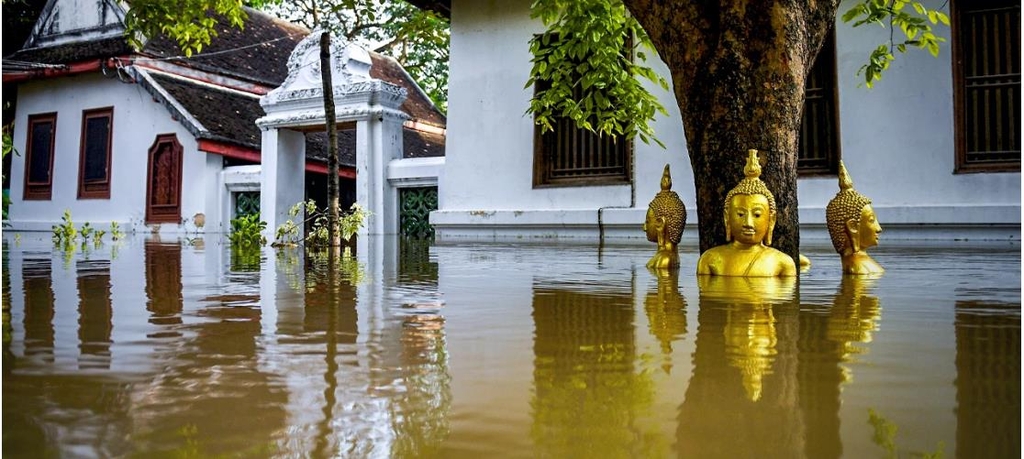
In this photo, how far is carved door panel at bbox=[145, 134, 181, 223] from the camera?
12234 millimetres

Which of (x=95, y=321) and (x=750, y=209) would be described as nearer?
(x=95, y=321)

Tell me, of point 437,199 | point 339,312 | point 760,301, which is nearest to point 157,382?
point 339,312

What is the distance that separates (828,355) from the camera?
48.5 inches

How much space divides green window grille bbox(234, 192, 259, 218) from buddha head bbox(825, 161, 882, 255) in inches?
376

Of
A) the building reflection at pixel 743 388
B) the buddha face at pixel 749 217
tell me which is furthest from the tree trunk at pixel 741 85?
the building reflection at pixel 743 388

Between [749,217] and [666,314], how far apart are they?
1.11 meters

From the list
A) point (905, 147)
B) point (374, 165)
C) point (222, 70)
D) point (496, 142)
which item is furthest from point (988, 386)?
point (222, 70)

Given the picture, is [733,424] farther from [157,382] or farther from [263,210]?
[263,210]

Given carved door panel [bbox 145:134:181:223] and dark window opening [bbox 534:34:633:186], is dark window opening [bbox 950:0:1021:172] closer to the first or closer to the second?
dark window opening [bbox 534:34:633:186]

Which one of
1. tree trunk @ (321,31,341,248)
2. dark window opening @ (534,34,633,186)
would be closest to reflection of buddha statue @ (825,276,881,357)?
tree trunk @ (321,31,341,248)

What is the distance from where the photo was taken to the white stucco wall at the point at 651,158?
22.4 feet

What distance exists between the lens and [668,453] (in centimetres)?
72

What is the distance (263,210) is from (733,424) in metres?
10.3

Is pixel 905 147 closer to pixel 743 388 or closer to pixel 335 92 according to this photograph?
pixel 335 92
